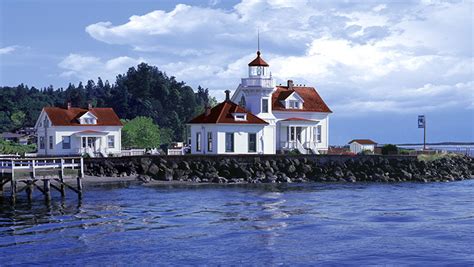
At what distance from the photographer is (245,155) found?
52.0 m

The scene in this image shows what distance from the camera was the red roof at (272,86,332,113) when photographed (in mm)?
60378

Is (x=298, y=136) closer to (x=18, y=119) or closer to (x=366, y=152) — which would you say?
(x=366, y=152)

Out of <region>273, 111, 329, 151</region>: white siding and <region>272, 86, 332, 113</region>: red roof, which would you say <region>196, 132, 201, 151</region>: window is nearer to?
<region>273, 111, 329, 151</region>: white siding

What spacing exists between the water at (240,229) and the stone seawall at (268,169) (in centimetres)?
911

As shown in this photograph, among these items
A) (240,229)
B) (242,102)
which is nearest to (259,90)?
(242,102)

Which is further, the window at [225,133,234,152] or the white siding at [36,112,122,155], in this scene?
the white siding at [36,112,122,155]

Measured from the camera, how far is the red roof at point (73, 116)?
61.4 metres

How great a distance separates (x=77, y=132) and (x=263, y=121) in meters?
18.5

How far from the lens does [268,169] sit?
51.5m

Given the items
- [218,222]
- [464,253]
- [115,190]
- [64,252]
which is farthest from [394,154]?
[64,252]

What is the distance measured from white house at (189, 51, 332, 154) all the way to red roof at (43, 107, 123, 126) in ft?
40.5

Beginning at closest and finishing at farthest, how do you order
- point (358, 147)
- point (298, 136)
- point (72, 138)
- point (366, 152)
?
1. point (298, 136)
2. point (366, 152)
3. point (72, 138)
4. point (358, 147)

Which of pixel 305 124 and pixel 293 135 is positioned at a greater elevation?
pixel 305 124

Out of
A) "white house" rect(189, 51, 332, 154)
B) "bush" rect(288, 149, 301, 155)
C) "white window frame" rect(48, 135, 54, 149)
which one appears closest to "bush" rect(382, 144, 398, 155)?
"white house" rect(189, 51, 332, 154)
